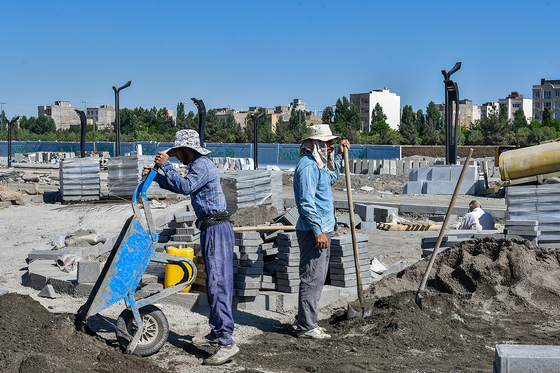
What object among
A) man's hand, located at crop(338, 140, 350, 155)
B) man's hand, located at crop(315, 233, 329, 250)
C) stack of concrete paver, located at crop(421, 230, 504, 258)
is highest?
man's hand, located at crop(338, 140, 350, 155)

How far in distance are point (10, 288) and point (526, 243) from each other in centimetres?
634

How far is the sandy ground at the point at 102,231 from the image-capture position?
4625mm

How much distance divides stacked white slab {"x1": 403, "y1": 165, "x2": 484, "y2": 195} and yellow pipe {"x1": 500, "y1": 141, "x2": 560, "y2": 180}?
520 centimetres

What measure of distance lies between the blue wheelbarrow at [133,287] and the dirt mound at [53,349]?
0.47 ft

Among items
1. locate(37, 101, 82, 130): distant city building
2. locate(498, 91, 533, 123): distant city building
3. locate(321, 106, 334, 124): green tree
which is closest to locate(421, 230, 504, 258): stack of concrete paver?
locate(321, 106, 334, 124): green tree

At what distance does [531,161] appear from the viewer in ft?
41.6

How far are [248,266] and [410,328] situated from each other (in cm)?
181

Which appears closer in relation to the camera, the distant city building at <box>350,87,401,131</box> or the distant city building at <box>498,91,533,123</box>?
the distant city building at <box>350,87,401,131</box>

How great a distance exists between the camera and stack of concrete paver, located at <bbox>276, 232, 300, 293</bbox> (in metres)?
5.66

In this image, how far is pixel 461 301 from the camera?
227 inches

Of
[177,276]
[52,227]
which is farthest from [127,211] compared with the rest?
[177,276]

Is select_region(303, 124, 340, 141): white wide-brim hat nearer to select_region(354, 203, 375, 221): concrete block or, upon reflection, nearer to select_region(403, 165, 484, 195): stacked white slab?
select_region(354, 203, 375, 221): concrete block

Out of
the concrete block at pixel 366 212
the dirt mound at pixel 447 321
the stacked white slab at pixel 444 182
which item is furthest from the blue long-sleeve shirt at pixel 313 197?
the stacked white slab at pixel 444 182

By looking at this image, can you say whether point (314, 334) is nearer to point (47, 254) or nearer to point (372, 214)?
point (47, 254)
